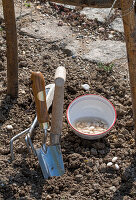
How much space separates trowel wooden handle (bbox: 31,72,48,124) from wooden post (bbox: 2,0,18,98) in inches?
26.1

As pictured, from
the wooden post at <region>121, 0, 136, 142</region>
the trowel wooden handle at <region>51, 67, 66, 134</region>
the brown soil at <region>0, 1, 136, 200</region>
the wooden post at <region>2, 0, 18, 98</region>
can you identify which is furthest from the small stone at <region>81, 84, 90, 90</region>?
the wooden post at <region>121, 0, 136, 142</region>

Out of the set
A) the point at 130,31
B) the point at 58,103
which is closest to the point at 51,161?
the point at 58,103

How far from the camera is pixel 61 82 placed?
2.19m

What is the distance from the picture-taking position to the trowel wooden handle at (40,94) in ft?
6.79

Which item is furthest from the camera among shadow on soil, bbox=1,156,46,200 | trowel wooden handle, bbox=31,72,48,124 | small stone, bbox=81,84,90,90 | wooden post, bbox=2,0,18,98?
small stone, bbox=81,84,90,90

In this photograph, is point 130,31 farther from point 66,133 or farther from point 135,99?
point 66,133

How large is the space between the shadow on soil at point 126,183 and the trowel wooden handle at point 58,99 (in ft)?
1.74

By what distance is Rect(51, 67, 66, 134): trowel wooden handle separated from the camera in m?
2.20

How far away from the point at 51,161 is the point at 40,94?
19.5 inches

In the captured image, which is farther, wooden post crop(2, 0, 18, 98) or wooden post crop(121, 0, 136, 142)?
wooden post crop(2, 0, 18, 98)

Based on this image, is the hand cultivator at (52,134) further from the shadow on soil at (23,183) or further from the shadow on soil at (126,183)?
the shadow on soil at (126,183)

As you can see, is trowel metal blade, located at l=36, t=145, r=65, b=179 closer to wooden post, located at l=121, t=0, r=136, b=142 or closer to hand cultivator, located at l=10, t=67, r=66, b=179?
hand cultivator, located at l=10, t=67, r=66, b=179

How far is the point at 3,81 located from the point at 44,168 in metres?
1.03

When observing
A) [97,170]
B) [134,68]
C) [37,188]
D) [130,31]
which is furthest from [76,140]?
[130,31]
